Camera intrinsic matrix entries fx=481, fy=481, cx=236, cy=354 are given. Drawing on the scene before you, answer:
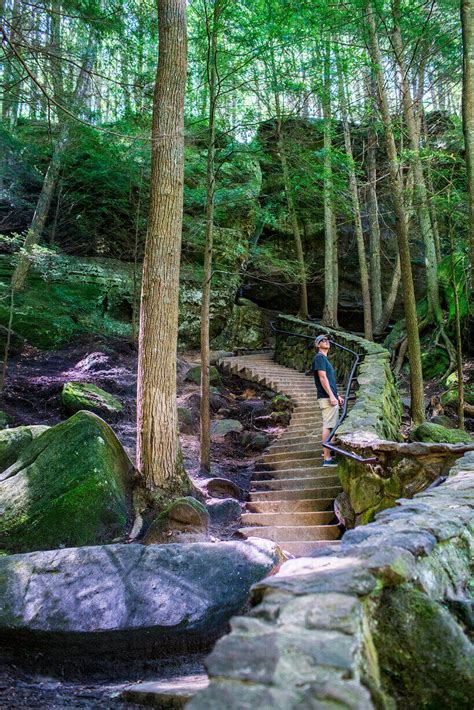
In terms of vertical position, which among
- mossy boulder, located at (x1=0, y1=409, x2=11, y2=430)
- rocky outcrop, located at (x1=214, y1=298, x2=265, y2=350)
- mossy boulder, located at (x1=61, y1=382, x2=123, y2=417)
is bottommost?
mossy boulder, located at (x1=0, y1=409, x2=11, y2=430)

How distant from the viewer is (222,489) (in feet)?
23.3

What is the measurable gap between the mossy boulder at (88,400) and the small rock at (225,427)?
84.4 inches

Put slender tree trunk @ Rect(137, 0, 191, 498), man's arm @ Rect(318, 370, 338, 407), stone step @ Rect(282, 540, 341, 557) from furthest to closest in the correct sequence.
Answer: man's arm @ Rect(318, 370, 338, 407), slender tree trunk @ Rect(137, 0, 191, 498), stone step @ Rect(282, 540, 341, 557)

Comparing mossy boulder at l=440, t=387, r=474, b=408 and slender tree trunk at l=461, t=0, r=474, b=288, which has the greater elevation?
slender tree trunk at l=461, t=0, r=474, b=288

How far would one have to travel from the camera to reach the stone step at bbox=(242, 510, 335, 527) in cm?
618

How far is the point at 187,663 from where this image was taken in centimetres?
327

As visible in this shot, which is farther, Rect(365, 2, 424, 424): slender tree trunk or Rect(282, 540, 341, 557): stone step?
Rect(365, 2, 424, 424): slender tree trunk

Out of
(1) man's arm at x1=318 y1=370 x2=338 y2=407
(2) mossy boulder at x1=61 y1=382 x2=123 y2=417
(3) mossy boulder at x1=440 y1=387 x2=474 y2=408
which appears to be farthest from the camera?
(3) mossy boulder at x1=440 y1=387 x2=474 y2=408

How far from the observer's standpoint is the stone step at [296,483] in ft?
22.7

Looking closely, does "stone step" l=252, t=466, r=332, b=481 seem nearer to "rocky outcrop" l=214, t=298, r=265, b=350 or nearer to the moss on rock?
the moss on rock

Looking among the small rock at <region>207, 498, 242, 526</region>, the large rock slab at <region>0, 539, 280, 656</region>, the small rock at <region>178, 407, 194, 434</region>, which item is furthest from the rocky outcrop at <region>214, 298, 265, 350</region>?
the large rock slab at <region>0, 539, 280, 656</region>

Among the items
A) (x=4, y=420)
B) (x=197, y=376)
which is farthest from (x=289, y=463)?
(x=197, y=376)

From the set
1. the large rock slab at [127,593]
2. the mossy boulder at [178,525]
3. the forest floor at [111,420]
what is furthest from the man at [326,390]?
the large rock slab at [127,593]

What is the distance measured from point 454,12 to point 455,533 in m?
14.9
